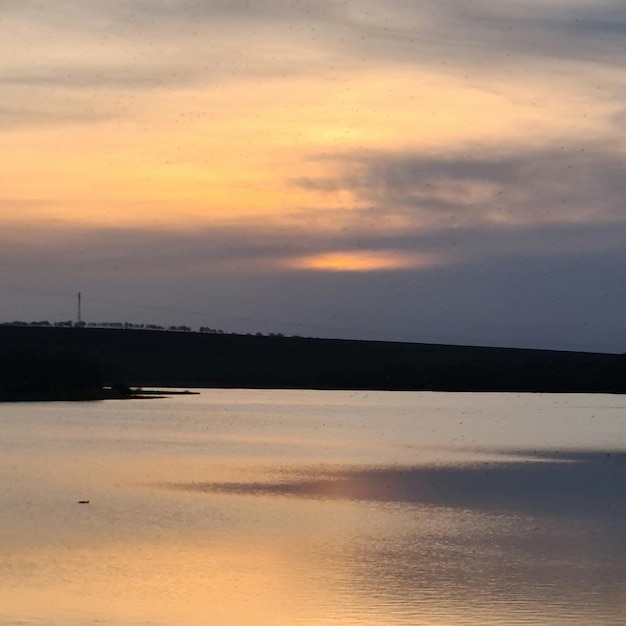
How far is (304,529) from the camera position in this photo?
28.5m

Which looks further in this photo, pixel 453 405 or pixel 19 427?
pixel 453 405

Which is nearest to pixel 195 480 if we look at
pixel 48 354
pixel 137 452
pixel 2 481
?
pixel 2 481

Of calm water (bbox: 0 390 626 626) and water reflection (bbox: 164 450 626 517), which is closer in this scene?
calm water (bbox: 0 390 626 626)

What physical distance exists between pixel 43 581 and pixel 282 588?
12.2 ft

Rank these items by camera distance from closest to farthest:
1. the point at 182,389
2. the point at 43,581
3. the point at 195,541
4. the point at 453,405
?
the point at 43,581, the point at 195,541, the point at 453,405, the point at 182,389

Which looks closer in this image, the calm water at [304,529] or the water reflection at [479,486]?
the calm water at [304,529]

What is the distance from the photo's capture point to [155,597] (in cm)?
2034

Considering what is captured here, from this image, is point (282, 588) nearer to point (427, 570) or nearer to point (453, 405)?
point (427, 570)

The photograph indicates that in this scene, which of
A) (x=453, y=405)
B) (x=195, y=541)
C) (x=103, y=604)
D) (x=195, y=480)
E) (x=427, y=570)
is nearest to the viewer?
(x=103, y=604)

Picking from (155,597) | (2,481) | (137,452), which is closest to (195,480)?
(2,481)

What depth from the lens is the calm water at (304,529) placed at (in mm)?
20125

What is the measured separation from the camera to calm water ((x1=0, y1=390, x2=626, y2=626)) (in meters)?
20.1

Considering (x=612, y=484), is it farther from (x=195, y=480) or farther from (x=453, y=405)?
(x=453, y=405)

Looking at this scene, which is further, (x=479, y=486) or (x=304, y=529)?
(x=479, y=486)
